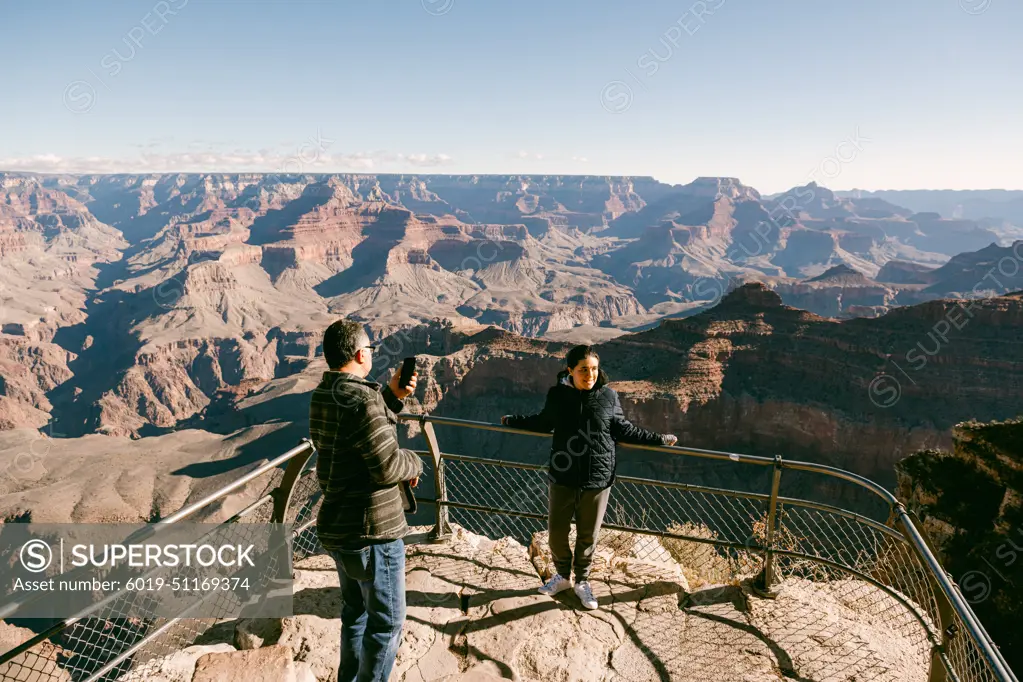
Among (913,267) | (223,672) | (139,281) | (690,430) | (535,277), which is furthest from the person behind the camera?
(535,277)

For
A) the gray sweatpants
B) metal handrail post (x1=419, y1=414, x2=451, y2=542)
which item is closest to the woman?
the gray sweatpants

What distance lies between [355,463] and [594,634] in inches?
114

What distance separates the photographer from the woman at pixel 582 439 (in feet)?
14.3

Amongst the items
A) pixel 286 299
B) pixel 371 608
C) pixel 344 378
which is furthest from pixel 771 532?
pixel 286 299

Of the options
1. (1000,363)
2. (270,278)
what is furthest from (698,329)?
(270,278)

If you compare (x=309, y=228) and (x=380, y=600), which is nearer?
(x=380, y=600)

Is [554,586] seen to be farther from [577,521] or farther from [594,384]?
[594,384]

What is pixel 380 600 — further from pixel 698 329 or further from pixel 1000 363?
pixel 1000 363

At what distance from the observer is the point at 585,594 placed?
15.9 feet

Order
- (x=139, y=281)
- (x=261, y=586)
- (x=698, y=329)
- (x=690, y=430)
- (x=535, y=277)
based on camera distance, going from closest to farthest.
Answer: (x=261, y=586) → (x=690, y=430) → (x=698, y=329) → (x=139, y=281) → (x=535, y=277)

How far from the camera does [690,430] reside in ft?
116

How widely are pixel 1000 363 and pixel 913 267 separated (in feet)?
436

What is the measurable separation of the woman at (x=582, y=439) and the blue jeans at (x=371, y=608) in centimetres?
149

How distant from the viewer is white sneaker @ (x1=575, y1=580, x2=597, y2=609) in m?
4.79
